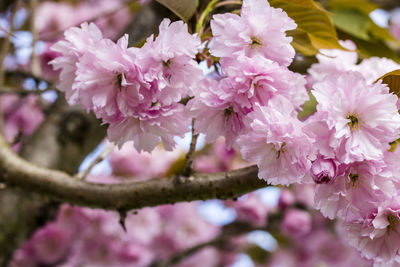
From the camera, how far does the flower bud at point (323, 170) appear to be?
1.99 feet

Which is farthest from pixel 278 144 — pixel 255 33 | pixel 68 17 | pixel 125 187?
pixel 68 17

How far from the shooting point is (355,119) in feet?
2.06

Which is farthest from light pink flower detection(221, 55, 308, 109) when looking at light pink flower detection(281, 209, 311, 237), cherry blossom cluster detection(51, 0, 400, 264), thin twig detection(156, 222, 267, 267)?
light pink flower detection(281, 209, 311, 237)

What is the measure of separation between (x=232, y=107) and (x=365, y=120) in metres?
0.18

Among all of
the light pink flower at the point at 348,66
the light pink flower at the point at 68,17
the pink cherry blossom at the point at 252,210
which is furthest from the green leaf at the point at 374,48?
the light pink flower at the point at 68,17

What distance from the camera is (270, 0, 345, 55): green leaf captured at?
2.58 feet

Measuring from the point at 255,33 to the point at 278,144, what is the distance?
0.50ft

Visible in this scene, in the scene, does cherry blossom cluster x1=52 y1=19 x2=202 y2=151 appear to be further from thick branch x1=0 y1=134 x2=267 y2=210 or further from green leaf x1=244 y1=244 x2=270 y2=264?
green leaf x1=244 y1=244 x2=270 y2=264

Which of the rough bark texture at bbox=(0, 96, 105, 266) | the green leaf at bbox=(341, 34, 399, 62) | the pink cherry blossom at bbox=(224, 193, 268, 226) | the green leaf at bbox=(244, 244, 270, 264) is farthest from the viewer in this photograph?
the green leaf at bbox=(244, 244, 270, 264)

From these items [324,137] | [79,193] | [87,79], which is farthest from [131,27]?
[324,137]

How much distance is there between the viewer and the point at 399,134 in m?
0.63

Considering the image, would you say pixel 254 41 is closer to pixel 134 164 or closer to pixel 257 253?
pixel 134 164

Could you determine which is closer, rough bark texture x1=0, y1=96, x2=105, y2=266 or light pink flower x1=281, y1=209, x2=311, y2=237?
rough bark texture x1=0, y1=96, x2=105, y2=266

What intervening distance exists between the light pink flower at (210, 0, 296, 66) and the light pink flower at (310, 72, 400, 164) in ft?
0.25
